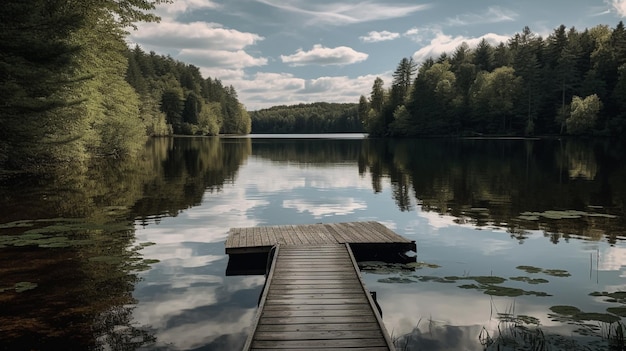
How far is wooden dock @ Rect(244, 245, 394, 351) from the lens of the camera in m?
7.68

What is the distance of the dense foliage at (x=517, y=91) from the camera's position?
305ft

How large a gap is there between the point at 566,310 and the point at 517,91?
111m

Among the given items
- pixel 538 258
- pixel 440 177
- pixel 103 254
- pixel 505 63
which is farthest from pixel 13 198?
pixel 505 63

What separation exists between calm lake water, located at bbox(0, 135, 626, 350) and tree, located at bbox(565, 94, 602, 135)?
6732 cm

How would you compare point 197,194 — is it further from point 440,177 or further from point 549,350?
point 549,350

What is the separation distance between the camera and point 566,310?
10.3 meters

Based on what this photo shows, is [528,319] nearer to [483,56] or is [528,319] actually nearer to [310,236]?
[310,236]

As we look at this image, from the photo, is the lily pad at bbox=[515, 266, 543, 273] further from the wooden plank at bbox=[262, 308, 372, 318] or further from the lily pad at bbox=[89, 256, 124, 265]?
the lily pad at bbox=[89, 256, 124, 265]

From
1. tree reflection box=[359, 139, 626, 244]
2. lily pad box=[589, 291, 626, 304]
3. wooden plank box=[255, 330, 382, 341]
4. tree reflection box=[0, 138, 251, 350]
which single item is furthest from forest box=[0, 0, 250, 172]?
lily pad box=[589, 291, 626, 304]

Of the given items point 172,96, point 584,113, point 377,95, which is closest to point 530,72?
point 584,113

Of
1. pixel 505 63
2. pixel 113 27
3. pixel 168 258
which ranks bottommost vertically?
pixel 168 258

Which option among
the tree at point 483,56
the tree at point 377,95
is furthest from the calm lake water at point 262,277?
the tree at point 377,95

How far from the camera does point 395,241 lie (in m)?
15.3

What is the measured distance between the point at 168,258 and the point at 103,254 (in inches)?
→ 80.9
